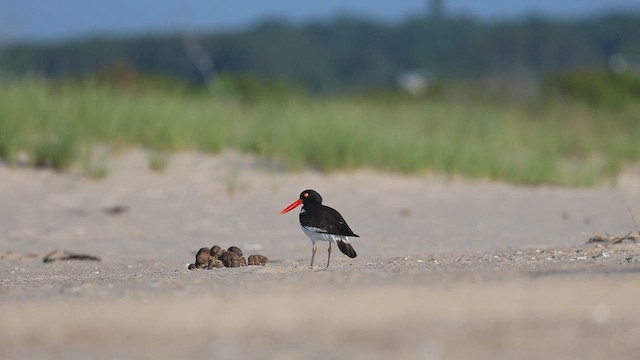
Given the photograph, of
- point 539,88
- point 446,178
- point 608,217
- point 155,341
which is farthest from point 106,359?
point 539,88

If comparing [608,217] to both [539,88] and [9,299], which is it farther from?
[539,88]

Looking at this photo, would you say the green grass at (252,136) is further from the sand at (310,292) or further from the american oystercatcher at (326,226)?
the american oystercatcher at (326,226)

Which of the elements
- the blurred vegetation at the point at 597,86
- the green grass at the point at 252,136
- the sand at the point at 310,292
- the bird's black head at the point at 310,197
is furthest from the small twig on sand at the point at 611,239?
the blurred vegetation at the point at 597,86

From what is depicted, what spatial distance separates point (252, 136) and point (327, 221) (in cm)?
762

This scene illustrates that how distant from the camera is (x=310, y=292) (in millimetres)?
5051

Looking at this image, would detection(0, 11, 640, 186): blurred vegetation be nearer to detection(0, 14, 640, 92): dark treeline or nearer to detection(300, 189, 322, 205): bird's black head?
detection(300, 189, 322, 205): bird's black head

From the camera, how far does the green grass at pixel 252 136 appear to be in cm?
1316

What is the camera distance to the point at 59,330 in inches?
186

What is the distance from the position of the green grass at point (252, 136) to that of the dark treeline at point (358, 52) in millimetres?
56216

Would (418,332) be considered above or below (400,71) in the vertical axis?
below

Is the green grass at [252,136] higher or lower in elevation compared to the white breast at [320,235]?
higher

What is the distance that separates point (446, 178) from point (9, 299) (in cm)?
900

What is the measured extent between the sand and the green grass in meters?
2.19

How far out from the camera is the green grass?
43.2 ft
